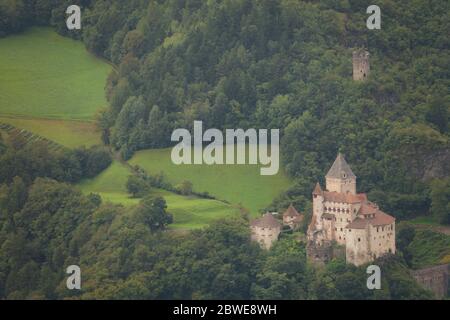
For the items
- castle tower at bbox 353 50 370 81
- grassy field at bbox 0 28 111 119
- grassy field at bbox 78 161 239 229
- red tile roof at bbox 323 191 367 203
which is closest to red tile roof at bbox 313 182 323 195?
red tile roof at bbox 323 191 367 203

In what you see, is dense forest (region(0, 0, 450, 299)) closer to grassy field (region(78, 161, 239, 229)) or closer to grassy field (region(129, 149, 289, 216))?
grassy field (region(78, 161, 239, 229))

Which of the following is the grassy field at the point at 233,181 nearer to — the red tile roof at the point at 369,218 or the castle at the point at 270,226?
the castle at the point at 270,226

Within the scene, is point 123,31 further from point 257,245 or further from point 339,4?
point 257,245

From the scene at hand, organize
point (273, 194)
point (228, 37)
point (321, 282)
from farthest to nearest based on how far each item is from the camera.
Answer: point (228, 37) → point (273, 194) → point (321, 282)

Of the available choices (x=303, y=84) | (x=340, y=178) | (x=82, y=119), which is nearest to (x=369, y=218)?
(x=340, y=178)

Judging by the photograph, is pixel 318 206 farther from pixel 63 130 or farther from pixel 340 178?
pixel 63 130

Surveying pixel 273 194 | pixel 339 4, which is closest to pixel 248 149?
pixel 273 194
